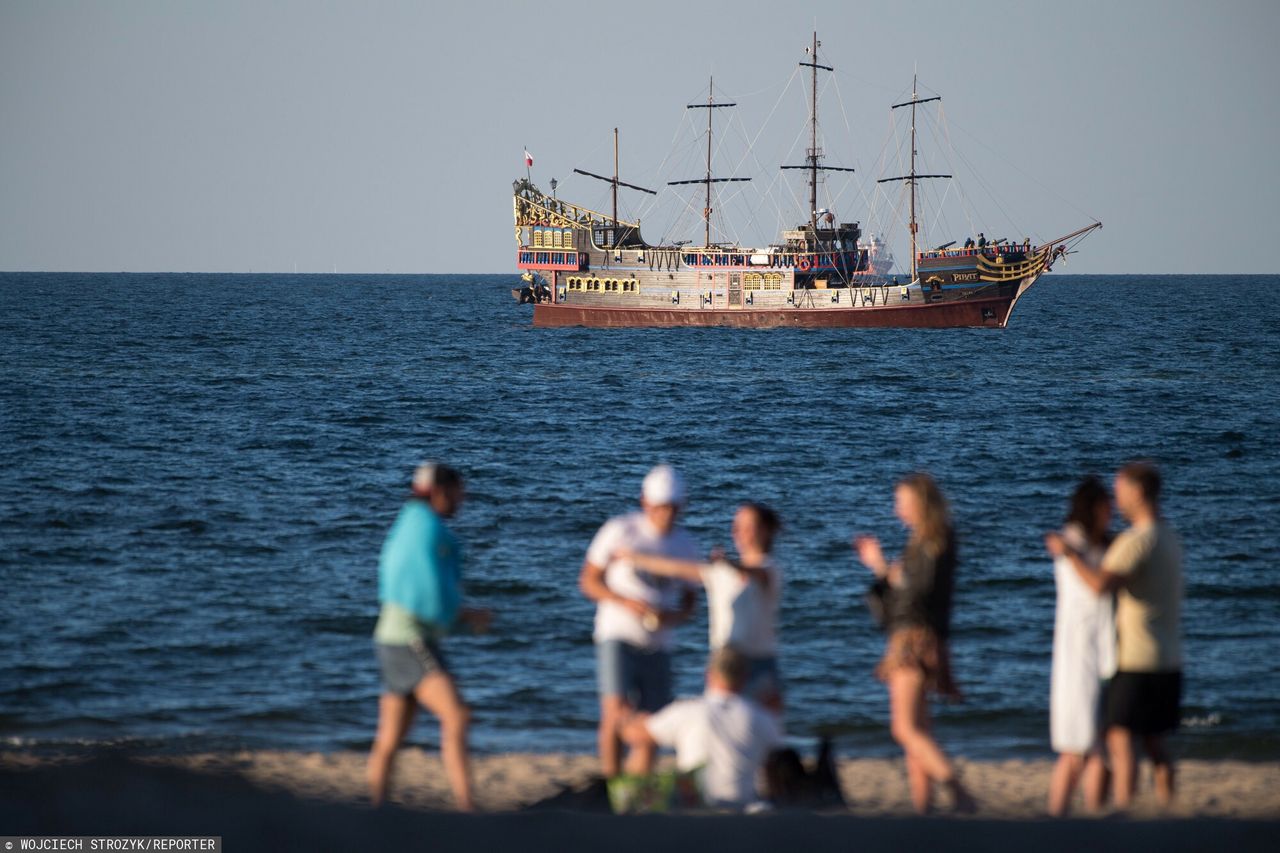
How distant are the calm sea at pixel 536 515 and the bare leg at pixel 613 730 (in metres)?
3.69

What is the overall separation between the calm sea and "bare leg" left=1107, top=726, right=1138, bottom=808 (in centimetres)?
410

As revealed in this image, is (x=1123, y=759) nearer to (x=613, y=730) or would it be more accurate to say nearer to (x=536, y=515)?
(x=613, y=730)

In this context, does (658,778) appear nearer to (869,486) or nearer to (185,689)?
(185,689)

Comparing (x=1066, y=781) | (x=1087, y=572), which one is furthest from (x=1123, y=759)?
(x=1087, y=572)

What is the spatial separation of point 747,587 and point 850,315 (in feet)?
261

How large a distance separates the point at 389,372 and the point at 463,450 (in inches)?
1045

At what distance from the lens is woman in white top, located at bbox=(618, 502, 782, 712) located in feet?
22.8

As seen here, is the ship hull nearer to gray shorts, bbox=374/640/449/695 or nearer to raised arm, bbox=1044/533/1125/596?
raised arm, bbox=1044/533/1125/596

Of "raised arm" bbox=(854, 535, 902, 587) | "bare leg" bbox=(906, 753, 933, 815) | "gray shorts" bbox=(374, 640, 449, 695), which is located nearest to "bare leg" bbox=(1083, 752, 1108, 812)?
"bare leg" bbox=(906, 753, 933, 815)

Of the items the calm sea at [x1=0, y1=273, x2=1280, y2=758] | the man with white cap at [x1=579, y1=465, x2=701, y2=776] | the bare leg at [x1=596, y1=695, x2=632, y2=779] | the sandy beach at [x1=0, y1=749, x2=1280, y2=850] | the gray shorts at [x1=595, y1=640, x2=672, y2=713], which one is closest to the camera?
the sandy beach at [x1=0, y1=749, x2=1280, y2=850]

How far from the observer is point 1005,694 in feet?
42.4

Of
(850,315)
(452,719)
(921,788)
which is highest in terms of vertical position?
(850,315)

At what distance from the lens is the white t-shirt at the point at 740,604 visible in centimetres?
695

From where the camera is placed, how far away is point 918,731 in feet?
23.3
